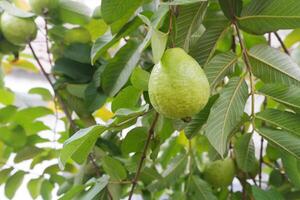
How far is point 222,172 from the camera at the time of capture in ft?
3.18

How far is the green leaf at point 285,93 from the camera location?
0.61m

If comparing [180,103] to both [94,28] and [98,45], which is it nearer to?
[98,45]

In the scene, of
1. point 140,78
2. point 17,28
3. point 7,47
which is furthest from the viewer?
point 7,47

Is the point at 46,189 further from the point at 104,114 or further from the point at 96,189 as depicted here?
the point at 96,189

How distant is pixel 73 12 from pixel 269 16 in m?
0.50

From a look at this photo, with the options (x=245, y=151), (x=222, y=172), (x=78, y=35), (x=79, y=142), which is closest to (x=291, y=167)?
(x=245, y=151)

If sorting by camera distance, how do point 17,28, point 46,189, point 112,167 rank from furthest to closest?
point 46,189, point 17,28, point 112,167

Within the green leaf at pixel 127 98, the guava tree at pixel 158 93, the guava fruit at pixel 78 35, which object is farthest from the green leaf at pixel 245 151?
the guava fruit at pixel 78 35

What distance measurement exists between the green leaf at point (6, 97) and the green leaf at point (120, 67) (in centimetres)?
42

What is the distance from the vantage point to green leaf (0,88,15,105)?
1103 millimetres

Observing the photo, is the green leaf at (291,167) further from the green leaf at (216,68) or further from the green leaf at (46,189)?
the green leaf at (46,189)

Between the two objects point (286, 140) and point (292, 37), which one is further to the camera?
point (292, 37)

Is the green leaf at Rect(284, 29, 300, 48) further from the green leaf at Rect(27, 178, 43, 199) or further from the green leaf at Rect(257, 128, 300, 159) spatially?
the green leaf at Rect(27, 178, 43, 199)

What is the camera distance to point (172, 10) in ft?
1.90
